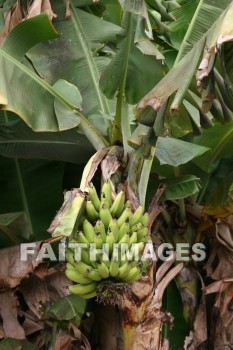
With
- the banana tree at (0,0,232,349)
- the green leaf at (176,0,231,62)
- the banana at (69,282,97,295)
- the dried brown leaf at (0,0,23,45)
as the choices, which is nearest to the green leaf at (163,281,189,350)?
the banana tree at (0,0,232,349)

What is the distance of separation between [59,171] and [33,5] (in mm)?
719

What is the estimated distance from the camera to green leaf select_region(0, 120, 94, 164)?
2.23m

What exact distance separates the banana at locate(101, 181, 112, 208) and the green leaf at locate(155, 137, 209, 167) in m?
0.30

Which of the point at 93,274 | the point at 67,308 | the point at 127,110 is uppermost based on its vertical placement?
the point at 127,110

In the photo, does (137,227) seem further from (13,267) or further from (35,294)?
(35,294)

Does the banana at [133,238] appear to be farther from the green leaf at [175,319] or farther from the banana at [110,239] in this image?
the green leaf at [175,319]

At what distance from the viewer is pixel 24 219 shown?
219 centimetres

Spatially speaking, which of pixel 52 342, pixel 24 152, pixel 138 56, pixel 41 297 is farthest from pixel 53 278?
pixel 138 56

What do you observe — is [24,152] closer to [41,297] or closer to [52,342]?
[41,297]

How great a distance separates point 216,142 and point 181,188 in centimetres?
31

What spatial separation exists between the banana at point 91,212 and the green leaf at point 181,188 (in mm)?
434

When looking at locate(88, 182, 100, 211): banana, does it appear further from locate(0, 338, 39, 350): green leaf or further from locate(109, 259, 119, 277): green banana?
locate(0, 338, 39, 350): green leaf

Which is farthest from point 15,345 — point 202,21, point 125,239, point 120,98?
point 202,21

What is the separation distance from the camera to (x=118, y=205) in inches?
70.9
